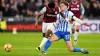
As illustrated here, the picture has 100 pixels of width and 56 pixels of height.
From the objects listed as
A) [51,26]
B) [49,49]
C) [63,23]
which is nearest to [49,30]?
[51,26]

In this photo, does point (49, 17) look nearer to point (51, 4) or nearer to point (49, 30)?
point (49, 30)

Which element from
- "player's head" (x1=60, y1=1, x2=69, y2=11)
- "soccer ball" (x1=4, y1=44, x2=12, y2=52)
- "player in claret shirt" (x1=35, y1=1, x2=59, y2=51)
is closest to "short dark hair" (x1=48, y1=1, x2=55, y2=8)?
"player in claret shirt" (x1=35, y1=1, x2=59, y2=51)

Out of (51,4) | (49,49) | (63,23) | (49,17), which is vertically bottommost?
(49,49)

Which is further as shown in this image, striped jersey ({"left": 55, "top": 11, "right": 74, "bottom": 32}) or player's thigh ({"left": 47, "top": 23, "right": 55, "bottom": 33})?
player's thigh ({"left": 47, "top": 23, "right": 55, "bottom": 33})

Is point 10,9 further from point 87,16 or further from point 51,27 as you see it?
point 51,27

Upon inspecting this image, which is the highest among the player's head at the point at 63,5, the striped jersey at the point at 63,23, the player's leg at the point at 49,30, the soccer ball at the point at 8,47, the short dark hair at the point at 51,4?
the player's head at the point at 63,5

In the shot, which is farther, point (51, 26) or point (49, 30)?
point (51, 26)

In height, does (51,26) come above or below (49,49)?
above

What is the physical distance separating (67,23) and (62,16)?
366 mm

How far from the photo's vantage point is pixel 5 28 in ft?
113

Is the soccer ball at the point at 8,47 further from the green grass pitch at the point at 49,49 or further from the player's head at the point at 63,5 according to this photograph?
the player's head at the point at 63,5

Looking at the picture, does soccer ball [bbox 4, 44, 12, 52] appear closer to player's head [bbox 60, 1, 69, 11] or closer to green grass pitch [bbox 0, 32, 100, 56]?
green grass pitch [bbox 0, 32, 100, 56]

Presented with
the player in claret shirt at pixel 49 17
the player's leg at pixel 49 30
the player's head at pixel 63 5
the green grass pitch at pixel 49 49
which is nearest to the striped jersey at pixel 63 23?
the player's head at pixel 63 5

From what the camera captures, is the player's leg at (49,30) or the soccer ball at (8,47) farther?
the player's leg at (49,30)
